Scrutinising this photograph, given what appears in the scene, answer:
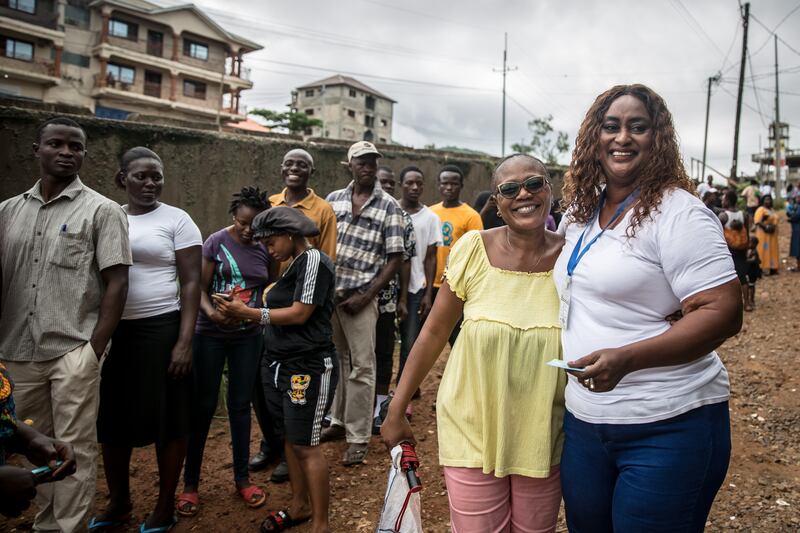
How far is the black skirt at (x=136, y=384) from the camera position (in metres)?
3.01

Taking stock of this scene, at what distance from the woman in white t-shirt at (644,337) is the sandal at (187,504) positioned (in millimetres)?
2341

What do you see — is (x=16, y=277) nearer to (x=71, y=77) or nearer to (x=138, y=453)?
(x=138, y=453)

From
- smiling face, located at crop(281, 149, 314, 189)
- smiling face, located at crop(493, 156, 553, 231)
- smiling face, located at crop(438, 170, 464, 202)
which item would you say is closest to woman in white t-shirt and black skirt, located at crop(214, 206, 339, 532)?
smiling face, located at crop(281, 149, 314, 189)

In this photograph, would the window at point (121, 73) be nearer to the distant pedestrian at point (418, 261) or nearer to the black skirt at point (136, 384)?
the distant pedestrian at point (418, 261)

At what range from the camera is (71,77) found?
91.5ft

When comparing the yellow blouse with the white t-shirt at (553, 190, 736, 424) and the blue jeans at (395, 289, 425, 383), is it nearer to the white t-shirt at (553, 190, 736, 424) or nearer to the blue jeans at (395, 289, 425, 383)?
the white t-shirt at (553, 190, 736, 424)

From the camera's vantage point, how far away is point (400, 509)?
1.91m

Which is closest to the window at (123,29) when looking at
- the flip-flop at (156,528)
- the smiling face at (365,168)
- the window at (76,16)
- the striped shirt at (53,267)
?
the window at (76,16)

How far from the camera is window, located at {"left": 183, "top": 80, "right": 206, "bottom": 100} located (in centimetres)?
3161

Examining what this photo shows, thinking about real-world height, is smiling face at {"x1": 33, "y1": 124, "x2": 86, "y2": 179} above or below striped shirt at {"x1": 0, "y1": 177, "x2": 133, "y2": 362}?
above

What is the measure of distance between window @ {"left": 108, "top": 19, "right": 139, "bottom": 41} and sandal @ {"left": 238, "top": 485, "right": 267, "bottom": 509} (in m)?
31.5

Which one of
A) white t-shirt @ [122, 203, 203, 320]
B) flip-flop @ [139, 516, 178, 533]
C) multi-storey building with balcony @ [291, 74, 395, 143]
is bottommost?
flip-flop @ [139, 516, 178, 533]

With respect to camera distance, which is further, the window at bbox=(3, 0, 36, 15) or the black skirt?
the window at bbox=(3, 0, 36, 15)

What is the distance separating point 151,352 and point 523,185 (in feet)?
7.16
